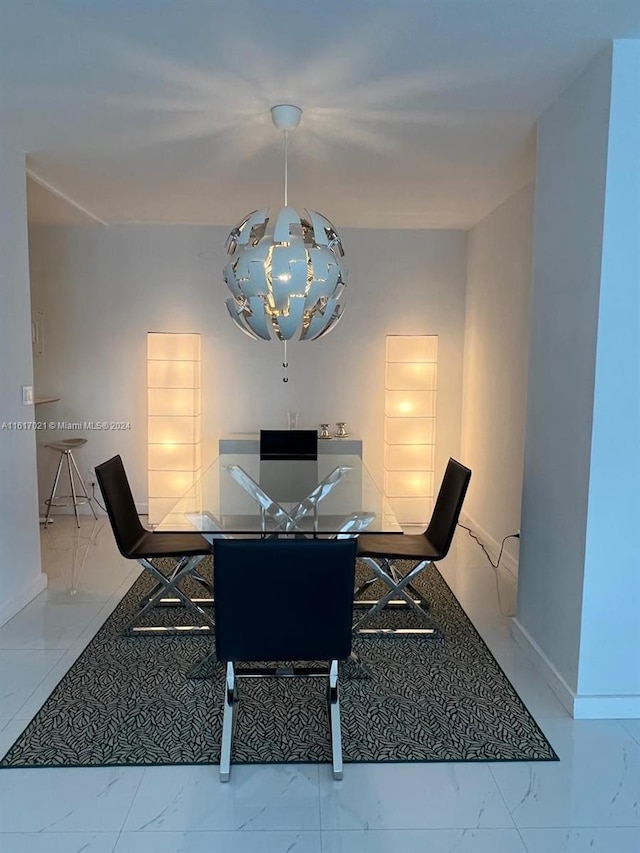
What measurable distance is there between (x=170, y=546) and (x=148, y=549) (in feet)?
0.39

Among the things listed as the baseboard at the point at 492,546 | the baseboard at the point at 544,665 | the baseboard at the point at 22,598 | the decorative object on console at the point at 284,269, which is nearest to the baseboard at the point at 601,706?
the baseboard at the point at 544,665

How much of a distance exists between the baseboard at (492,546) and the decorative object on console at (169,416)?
96.0 inches

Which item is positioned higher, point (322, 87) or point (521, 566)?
point (322, 87)

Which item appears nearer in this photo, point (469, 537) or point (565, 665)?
point (565, 665)

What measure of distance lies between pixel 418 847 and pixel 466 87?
2.79 metres

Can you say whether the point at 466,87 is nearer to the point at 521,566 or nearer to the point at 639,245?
the point at 639,245

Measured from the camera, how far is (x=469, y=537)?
491 centimetres

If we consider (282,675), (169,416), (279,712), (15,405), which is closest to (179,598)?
(279,712)

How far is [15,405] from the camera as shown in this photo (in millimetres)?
3312

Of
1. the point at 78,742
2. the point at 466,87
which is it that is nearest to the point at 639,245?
the point at 466,87

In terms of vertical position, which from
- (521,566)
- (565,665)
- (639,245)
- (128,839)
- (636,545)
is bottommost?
(128,839)

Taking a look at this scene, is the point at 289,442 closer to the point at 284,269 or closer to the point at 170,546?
the point at 170,546

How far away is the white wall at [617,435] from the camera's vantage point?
7.18ft

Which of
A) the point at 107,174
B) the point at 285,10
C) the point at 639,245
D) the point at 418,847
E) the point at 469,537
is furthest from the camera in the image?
the point at 469,537
